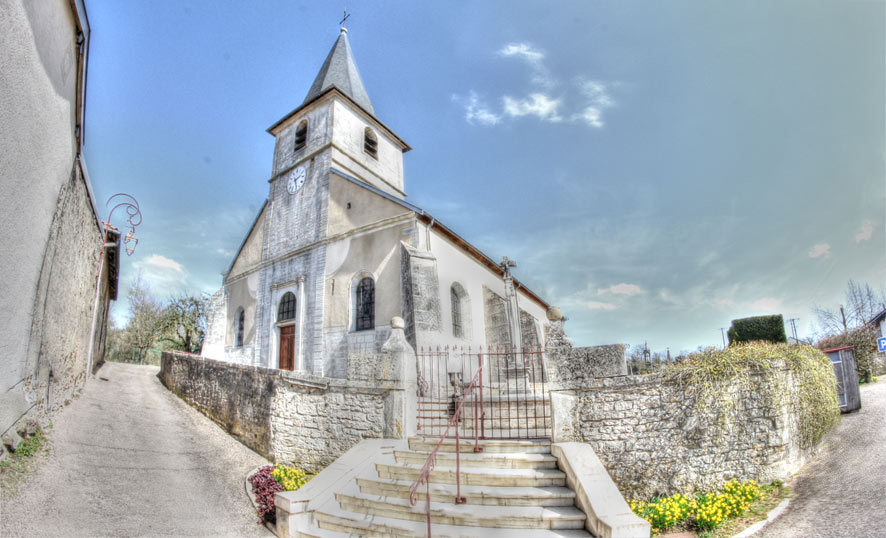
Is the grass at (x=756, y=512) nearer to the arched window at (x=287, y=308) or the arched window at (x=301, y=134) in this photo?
the arched window at (x=287, y=308)

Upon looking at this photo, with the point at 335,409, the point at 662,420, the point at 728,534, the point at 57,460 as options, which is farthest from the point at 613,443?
the point at 57,460

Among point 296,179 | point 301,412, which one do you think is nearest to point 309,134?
point 296,179

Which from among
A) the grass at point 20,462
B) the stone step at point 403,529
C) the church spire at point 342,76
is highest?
the church spire at point 342,76

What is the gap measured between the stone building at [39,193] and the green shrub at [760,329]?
12.5 metres

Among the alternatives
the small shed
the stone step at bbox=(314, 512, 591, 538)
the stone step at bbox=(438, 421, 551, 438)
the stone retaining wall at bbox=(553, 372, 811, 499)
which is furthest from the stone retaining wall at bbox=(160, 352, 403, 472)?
the small shed

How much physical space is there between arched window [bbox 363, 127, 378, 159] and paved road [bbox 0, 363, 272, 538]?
12049 millimetres

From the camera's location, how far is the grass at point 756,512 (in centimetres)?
475

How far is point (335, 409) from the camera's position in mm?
7668

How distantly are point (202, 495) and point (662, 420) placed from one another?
275 inches

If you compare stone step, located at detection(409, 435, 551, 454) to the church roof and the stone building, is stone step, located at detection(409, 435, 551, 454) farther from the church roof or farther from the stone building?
the church roof

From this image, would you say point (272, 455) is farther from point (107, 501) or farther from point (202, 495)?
point (107, 501)

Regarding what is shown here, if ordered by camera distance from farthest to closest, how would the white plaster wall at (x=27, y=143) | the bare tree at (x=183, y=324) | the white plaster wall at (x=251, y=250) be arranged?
the bare tree at (x=183, y=324)
the white plaster wall at (x=251, y=250)
the white plaster wall at (x=27, y=143)

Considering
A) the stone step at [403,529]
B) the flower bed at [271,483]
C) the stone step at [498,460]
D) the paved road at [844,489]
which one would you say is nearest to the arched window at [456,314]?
the flower bed at [271,483]

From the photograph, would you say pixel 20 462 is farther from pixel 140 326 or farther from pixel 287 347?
pixel 140 326
